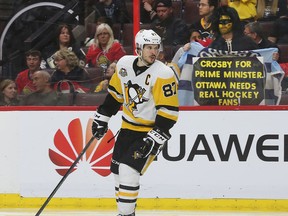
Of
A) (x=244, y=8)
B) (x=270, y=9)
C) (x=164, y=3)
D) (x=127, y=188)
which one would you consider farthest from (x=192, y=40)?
(x=127, y=188)

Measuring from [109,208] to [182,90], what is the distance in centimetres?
120

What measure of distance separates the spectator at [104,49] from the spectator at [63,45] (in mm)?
93

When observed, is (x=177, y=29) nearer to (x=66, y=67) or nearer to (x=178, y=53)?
(x=178, y=53)

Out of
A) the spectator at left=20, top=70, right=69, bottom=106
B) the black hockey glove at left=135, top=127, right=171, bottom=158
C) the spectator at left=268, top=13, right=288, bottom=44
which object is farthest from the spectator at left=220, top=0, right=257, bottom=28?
the black hockey glove at left=135, top=127, right=171, bottom=158

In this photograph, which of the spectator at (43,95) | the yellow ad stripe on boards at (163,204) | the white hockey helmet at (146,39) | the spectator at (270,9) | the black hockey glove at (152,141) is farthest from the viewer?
the spectator at (43,95)

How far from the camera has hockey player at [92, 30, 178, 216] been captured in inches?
304

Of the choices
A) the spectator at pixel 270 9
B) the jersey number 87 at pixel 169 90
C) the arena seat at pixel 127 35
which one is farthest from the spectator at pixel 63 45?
the jersey number 87 at pixel 169 90

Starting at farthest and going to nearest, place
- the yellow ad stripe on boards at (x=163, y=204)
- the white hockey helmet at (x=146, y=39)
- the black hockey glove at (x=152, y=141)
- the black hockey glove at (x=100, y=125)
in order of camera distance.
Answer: the yellow ad stripe on boards at (x=163, y=204)
the black hockey glove at (x=100, y=125)
the white hockey helmet at (x=146, y=39)
the black hockey glove at (x=152, y=141)

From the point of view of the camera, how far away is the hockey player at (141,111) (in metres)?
7.72

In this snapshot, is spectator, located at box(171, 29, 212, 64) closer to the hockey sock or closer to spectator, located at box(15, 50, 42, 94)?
spectator, located at box(15, 50, 42, 94)

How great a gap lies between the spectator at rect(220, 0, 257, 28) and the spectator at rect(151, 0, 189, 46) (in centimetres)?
41

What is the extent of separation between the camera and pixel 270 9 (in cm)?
918

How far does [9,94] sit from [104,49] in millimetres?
933

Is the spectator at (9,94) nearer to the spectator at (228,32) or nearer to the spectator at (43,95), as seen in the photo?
the spectator at (43,95)
